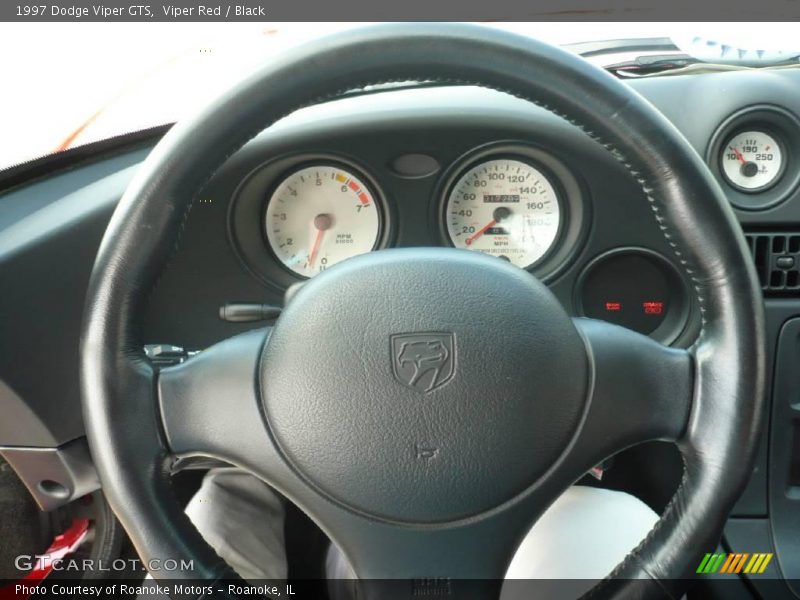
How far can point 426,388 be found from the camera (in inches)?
34.7

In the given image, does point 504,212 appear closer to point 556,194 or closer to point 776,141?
point 556,194

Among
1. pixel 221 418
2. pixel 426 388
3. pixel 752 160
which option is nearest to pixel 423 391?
pixel 426 388

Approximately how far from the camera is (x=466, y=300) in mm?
929

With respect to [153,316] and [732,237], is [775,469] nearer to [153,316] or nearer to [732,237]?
[732,237]

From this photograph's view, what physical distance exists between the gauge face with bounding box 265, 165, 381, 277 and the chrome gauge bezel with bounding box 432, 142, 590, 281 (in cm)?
16

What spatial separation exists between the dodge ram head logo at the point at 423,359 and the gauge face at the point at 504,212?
32.3 inches

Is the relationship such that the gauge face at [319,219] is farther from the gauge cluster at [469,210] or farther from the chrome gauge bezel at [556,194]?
the chrome gauge bezel at [556,194]

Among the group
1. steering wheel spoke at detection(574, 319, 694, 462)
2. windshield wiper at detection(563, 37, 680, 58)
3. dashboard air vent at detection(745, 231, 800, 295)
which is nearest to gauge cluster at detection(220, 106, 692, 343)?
dashboard air vent at detection(745, 231, 800, 295)

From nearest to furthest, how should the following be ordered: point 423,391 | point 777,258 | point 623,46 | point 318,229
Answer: point 423,391, point 777,258, point 318,229, point 623,46

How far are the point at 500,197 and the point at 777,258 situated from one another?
0.59 meters

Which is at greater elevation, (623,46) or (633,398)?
(623,46)

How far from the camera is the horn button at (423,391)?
0.88m

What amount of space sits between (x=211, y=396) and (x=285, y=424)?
10cm

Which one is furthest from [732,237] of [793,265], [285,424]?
[793,265]
